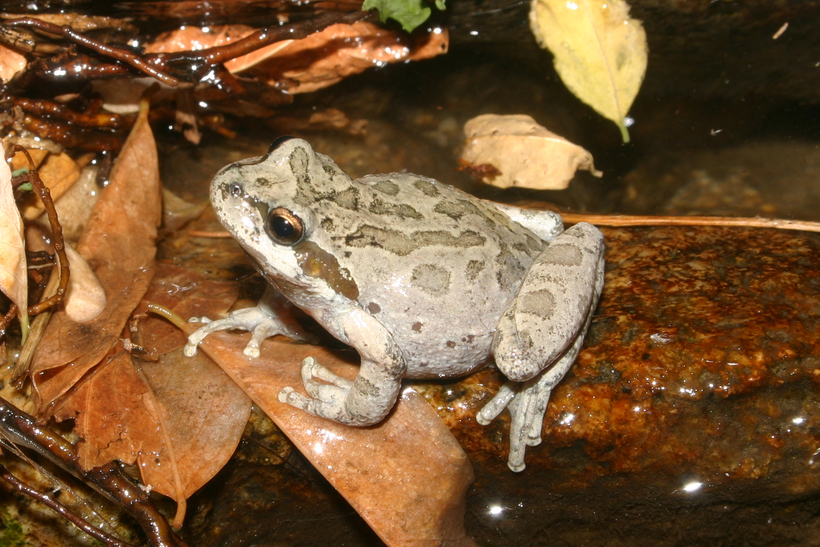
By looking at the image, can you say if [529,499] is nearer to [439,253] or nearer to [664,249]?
[439,253]

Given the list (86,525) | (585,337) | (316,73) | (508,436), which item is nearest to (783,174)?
(585,337)

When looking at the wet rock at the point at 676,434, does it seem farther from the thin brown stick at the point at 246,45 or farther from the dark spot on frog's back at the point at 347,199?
the thin brown stick at the point at 246,45

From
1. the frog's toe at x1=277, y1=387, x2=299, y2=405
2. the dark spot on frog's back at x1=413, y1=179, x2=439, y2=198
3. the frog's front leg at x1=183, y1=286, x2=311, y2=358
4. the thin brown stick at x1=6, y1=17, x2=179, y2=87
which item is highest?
the thin brown stick at x1=6, y1=17, x2=179, y2=87

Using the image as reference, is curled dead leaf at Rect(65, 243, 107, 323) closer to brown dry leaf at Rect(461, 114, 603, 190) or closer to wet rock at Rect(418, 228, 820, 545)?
wet rock at Rect(418, 228, 820, 545)

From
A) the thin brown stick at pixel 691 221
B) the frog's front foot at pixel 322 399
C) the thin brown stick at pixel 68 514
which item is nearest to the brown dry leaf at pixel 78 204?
the thin brown stick at pixel 68 514

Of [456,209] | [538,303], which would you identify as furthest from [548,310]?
[456,209]

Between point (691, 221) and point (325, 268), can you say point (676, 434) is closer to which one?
point (691, 221)

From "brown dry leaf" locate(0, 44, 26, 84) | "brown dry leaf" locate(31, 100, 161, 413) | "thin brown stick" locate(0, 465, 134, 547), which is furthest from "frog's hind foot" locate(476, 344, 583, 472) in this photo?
"brown dry leaf" locate(0, 44, 26, 84)
